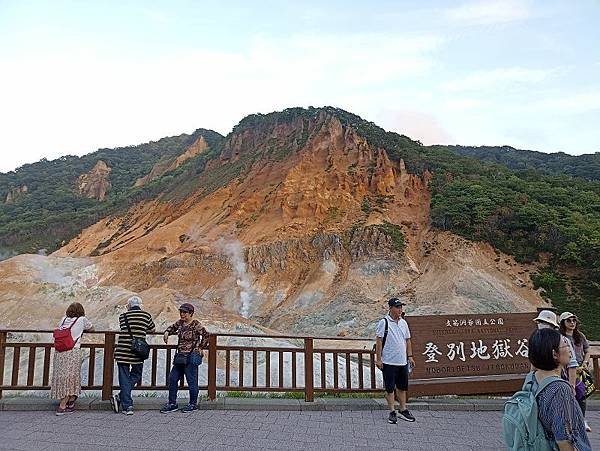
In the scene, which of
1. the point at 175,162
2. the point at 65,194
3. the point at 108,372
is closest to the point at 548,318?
the point at 108,372

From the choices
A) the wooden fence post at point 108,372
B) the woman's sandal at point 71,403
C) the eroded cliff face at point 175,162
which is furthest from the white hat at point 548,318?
the eroded cliff face at point 175,162

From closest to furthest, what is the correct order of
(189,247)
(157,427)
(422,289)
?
(157,427) → (422,289) → (189,247)

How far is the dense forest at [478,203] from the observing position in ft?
77.5

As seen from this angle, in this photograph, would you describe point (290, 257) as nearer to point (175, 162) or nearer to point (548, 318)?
point (548, 318)

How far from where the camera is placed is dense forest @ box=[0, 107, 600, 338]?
2361cm

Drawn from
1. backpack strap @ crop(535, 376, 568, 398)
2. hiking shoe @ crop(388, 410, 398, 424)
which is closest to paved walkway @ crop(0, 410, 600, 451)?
hiking shoe @ crop(388, 410, 398, 424)

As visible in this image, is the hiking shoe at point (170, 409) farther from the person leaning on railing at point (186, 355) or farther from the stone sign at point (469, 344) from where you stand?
the stone sign at point (469, 344)

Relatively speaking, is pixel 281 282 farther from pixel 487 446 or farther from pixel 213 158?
pixel 487 446

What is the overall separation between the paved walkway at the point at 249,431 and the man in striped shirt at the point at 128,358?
0.58ft

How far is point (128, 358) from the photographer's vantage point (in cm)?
593

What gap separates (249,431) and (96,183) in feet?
195

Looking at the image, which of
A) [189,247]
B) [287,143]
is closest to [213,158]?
[287,143]

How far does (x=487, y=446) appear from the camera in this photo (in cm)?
492

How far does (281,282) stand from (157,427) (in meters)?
21.4
